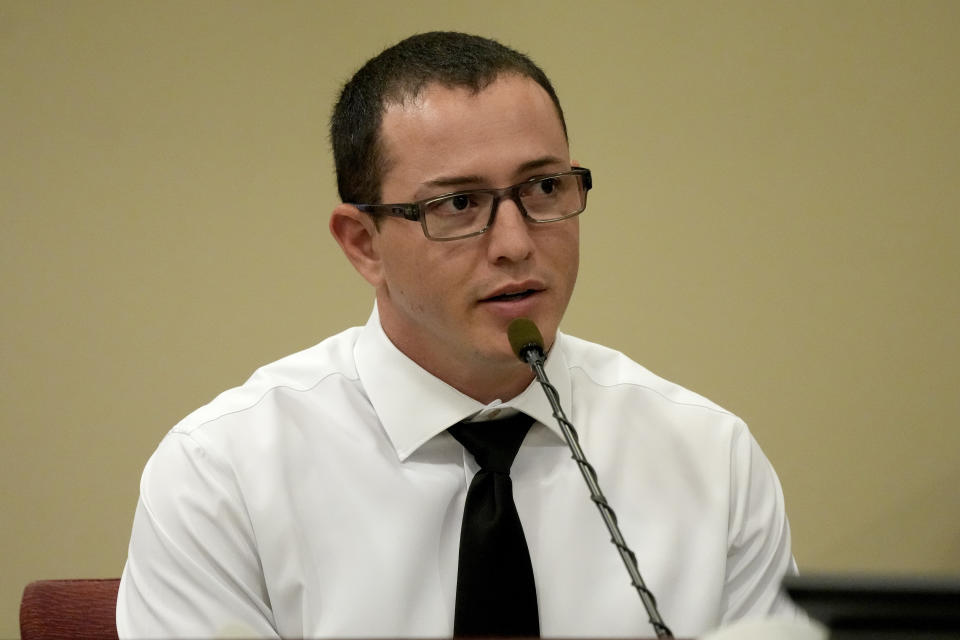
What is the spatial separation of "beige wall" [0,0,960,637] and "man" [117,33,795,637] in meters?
1.11

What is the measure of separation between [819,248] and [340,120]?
159cm

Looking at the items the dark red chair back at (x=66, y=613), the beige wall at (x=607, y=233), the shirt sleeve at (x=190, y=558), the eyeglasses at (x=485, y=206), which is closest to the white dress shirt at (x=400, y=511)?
the shirt sleeve at (x=190, y=558)

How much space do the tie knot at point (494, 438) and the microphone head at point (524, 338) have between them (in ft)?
0.93

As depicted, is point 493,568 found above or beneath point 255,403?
beneath

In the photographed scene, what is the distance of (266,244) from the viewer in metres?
2.78

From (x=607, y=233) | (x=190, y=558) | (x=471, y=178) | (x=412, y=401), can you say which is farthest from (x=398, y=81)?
(x=607, y=233)

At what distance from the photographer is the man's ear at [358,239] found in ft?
5.49

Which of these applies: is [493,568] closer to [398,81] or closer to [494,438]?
[494,438]

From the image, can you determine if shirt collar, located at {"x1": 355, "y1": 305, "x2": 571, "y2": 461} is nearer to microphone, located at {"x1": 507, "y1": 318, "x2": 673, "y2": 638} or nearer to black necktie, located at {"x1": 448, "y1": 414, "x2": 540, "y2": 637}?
black necktie, located at {"x1": 448, "y1": 414, "x2": 540, "y2": 637}

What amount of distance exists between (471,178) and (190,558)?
26.0 inches

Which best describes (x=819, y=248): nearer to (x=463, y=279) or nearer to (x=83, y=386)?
(x=463, y=279)

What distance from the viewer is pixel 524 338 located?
134 centimetres

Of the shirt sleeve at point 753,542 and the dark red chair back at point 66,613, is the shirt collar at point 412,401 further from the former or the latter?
the dark red chair back at point 66,613

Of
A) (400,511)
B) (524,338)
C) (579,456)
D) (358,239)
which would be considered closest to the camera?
(579,456)
